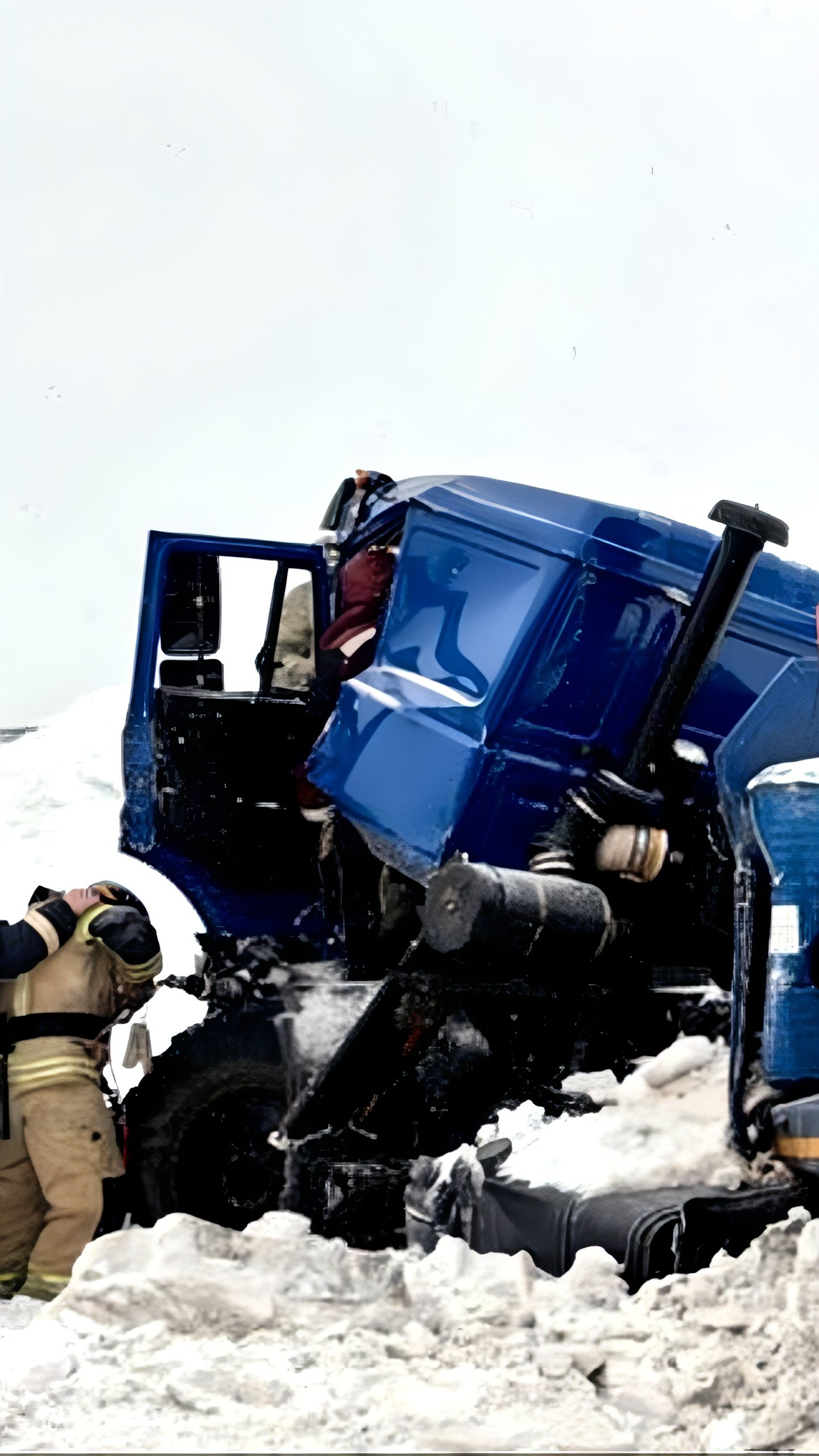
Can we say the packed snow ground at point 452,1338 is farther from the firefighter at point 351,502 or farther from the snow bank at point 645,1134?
the firefighter at point 351,502

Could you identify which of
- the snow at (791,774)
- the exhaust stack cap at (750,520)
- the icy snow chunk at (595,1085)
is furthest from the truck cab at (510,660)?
the snow at (791,774)

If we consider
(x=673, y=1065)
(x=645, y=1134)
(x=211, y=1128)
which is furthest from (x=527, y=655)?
(x=211, y=1128)

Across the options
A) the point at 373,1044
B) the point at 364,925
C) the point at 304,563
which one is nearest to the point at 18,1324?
the point at 373,1044

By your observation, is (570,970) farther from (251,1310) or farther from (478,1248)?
(251,1310)

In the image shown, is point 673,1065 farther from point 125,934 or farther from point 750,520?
point 125,934

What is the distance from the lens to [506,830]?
14.2 ft

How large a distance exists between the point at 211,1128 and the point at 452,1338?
1644 millimetres

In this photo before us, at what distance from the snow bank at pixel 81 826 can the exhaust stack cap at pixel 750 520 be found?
229 centimetres

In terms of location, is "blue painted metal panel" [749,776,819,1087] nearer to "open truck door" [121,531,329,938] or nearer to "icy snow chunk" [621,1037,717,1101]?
"icy snow chunk" [621,1037,717,1101]

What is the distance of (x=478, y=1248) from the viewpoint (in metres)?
3.72

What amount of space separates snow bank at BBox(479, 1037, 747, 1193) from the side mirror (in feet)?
6.66

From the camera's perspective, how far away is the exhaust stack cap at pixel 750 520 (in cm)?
398

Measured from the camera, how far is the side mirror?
5.30 meters

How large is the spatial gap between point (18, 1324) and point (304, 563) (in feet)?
8.83
